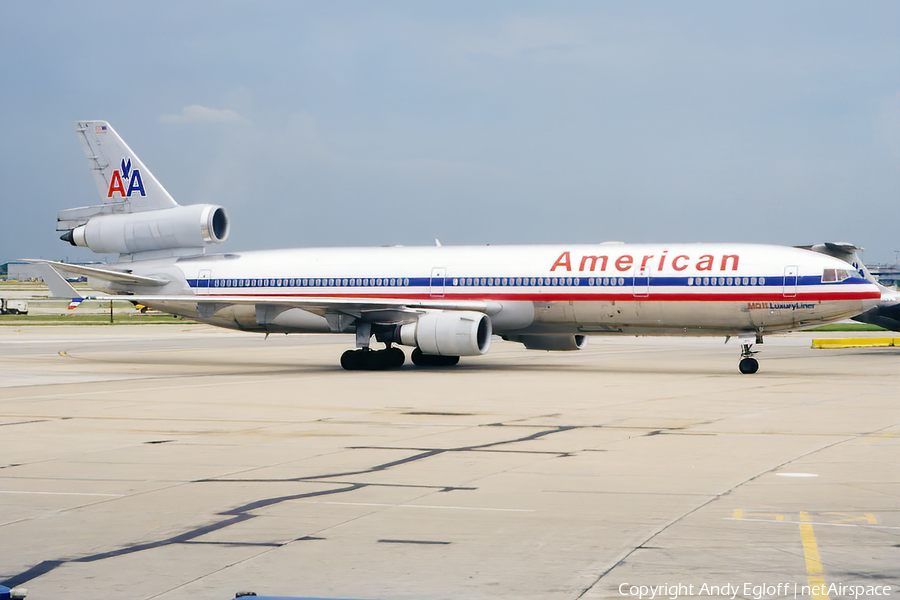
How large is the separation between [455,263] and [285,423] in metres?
13.8

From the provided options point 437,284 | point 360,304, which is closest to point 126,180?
point 360,304

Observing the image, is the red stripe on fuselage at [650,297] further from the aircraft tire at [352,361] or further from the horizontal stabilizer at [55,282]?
the horizontal stabilizer at [55,282]

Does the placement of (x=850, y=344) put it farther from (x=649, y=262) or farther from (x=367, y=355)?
(x=367, y=355)

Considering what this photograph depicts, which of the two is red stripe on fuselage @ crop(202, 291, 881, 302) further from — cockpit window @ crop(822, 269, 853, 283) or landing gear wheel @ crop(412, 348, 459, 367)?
landing gear wheel @ crop(412, 348, 459, 367)

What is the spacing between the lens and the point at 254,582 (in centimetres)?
643

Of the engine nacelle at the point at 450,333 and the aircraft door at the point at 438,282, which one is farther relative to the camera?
the aircraft door at the point at 438,282

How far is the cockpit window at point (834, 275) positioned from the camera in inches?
973

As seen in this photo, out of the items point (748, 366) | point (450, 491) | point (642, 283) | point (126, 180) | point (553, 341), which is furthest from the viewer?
point (126, 180)

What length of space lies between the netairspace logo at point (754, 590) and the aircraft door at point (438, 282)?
22.3 meters

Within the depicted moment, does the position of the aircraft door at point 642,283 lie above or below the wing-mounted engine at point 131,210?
below

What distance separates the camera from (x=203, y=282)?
104ft

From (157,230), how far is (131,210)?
1295mm

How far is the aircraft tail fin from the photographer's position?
32.3 meters

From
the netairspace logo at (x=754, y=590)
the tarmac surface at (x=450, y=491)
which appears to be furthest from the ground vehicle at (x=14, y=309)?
the netairspace logo at (x=754, y=590)
